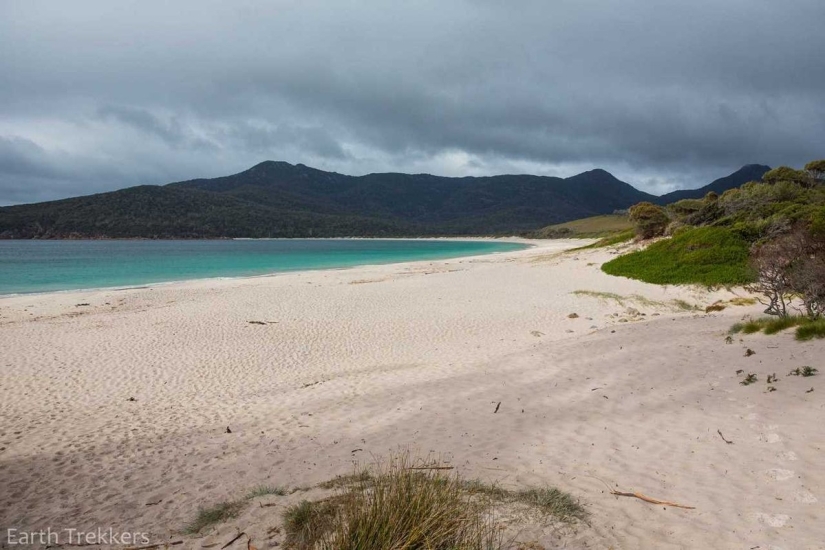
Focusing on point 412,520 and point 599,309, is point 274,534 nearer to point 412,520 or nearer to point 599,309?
point 412,520

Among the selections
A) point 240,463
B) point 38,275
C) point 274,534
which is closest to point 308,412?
point 240,463

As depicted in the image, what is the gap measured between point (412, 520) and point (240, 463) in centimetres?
371

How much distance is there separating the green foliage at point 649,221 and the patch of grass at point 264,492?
34.7m

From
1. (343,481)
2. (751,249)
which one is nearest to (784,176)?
(751,249)

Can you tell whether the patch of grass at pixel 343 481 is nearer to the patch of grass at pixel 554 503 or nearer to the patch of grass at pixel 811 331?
the patch of grass at pixel 554 503

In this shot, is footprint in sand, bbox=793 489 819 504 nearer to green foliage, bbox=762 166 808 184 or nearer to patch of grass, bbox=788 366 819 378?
patch of grass, bbox=788 366 819 378

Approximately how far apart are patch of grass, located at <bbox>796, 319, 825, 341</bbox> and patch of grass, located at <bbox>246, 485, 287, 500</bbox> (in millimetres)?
9107

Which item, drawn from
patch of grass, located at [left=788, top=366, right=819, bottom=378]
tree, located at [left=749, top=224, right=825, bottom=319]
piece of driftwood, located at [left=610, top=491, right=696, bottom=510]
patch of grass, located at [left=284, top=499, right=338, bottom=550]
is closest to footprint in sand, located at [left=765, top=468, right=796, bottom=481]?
piece of driftwood, located at [left=610, top=491, right=696, bottom=510]


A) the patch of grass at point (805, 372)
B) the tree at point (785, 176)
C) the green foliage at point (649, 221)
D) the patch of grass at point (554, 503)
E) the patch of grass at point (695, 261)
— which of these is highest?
the tree at point (785, 176)

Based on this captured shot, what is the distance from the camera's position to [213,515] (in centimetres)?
433

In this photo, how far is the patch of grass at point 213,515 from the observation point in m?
4.18

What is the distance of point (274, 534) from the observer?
12.6ft

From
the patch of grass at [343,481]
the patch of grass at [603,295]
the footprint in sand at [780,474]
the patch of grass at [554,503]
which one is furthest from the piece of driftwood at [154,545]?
the patch of grass at [603,295]

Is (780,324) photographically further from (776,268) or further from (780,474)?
(780,474)
